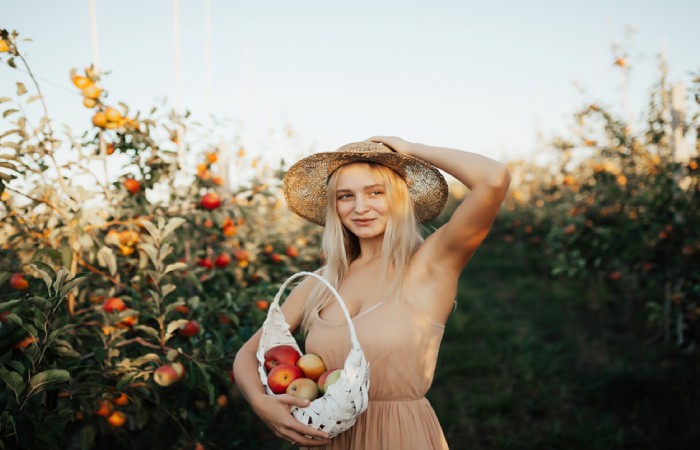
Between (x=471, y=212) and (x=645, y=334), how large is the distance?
3722 mm

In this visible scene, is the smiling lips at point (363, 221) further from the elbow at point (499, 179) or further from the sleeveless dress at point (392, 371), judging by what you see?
the elbow at point (499, 179)

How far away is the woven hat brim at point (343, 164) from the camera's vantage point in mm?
1514

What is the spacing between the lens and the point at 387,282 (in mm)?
1429

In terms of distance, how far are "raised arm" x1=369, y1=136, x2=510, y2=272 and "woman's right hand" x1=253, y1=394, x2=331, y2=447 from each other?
0.54 m

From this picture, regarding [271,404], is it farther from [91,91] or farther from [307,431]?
[91,91]

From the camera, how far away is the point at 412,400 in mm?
1351

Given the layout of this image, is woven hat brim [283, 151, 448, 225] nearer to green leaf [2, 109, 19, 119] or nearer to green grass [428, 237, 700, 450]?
green leaf [2, 109, 19, 119]

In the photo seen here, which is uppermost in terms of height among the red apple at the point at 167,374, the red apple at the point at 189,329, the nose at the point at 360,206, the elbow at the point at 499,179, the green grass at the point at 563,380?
the elbow at the point at 499,179

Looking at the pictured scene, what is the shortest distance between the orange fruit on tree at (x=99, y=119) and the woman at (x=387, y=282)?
844 millimetres

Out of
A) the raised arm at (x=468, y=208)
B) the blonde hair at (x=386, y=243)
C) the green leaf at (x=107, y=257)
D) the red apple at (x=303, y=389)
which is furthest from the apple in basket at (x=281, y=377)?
the green leaf at (x=107, y=257)

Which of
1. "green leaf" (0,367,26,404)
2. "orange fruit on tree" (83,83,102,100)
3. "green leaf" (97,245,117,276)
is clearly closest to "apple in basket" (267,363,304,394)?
"green leaf" (0,367,26,404)

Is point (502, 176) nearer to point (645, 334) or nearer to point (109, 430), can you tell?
point (109, 430)

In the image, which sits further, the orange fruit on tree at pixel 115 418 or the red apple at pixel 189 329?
the red apple at pixel 189 329

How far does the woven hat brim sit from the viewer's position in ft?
4.97
